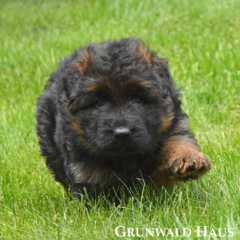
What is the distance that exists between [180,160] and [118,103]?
578 mm

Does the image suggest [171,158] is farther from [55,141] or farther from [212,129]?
[212,129]

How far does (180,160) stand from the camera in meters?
4.43

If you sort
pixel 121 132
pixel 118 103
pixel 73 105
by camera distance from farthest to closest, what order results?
pixel 73 105, pixel 118 103, pixel 121 132

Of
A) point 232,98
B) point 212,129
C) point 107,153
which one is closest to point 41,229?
point 107,153

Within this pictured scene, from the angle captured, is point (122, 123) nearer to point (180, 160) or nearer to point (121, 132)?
point (121, 132)

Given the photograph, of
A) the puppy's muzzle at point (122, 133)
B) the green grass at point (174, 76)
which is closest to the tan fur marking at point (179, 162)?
the green grass at point (174, 76)

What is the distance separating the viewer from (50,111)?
5.57 metres

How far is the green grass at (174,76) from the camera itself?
418cm

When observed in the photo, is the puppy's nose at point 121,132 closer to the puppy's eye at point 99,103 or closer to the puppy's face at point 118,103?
the puppy's face at point 118,103

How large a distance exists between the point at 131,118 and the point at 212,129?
7.17 feet

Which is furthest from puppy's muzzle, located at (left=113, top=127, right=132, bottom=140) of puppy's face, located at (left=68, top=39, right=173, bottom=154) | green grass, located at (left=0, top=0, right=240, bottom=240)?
green grass, located at (left=0, top=0, right=240, bottom=240)

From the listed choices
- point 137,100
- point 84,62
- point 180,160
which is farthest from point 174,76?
point 180,160

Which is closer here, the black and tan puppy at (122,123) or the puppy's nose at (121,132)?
the puppy's nose at (121,132)

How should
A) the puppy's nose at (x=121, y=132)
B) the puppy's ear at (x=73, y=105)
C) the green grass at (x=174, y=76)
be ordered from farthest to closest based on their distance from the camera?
the puppy's ear at (x=73, y=105)
the puppy's nose at (x=121, y=132)
the green grass at (x=174, y=76)
